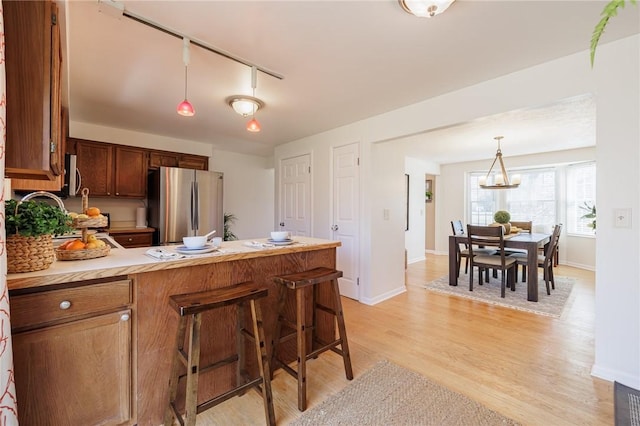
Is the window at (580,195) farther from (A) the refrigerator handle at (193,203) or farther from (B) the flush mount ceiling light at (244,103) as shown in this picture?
(A) the refrigerator handle at (193,203)

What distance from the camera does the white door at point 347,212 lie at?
3.55 m

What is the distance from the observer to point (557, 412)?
5.23 feet

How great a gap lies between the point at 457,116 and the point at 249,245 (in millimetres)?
A: 2151

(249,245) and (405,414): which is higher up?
(249,245)

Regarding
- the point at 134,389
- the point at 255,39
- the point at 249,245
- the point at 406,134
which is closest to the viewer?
the point at 134,389

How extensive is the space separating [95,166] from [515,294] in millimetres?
5598

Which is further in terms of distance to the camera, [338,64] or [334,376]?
[338,64]

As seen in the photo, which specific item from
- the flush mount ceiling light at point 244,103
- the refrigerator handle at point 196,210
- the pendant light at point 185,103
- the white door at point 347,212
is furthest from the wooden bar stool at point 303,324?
the refrigerator handle at point 196,210

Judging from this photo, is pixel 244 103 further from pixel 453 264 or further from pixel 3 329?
pixel 453 264

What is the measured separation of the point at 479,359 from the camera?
7.01 feet

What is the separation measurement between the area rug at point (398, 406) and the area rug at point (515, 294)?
79.8 inches

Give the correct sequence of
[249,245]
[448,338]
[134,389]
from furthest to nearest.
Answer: [448,338] < [249,245] < [134,389]

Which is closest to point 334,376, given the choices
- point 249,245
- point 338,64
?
point 249,245

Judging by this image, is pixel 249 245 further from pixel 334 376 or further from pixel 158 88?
pixel 158 88
